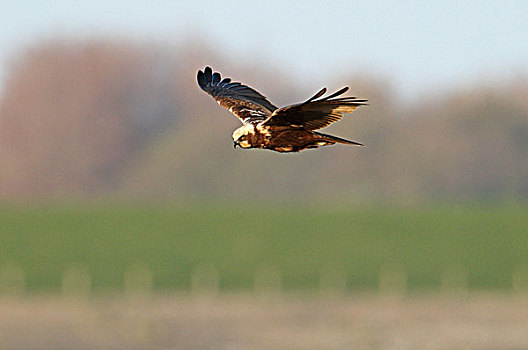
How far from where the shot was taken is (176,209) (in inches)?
2229

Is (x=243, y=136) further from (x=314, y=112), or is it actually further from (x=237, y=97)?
(x=237, y=97)

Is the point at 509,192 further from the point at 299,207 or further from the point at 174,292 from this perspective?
the point at 174,292

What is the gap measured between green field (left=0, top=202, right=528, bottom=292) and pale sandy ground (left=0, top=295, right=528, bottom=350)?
0.75m

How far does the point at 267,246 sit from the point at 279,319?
3.11 m

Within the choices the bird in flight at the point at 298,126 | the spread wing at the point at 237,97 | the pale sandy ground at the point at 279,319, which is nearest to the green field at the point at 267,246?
the pale sandy ground at the point at 279,319

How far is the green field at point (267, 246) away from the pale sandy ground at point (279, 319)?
750mm

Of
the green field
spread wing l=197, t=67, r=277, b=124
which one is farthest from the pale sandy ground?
spread wing l=197, t=67, r=277, b=124

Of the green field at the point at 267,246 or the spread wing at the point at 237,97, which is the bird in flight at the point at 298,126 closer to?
the spread wing at the point at 237,97

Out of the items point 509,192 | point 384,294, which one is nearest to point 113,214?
point 384,294

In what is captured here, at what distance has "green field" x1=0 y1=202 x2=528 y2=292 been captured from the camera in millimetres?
52188

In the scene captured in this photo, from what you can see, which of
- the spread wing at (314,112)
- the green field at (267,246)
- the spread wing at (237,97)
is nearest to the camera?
the spread wing at (314,112)

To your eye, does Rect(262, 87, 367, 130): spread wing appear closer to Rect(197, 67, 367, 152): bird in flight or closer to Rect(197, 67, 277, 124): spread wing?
Rect(197, 67, 367, 152): bird in flight

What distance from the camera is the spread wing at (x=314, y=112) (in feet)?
37.1

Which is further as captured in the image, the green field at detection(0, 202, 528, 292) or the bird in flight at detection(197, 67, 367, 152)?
the green field at detection(0, 202, 528, 292)
